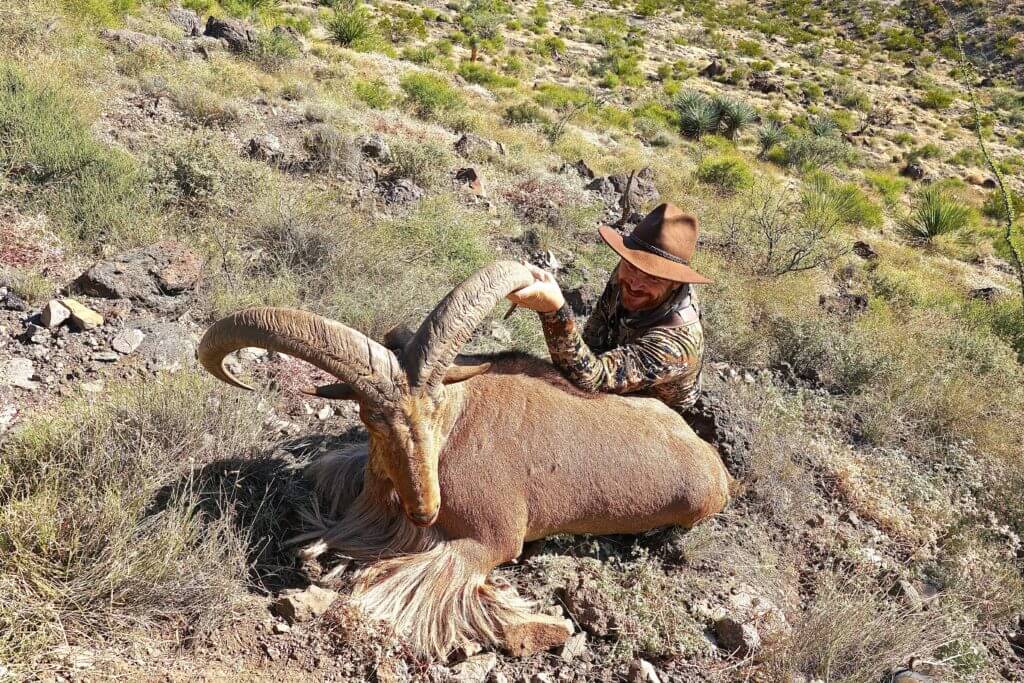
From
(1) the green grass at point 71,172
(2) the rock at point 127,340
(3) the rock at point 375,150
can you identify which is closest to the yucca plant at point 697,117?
(3) the rock at point 375,150

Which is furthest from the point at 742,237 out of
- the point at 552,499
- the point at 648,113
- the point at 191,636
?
the point at 648,113

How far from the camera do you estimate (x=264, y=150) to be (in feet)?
22.4

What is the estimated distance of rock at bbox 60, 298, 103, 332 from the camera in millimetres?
3648

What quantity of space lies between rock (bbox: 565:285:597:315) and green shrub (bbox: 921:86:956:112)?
30203 mm

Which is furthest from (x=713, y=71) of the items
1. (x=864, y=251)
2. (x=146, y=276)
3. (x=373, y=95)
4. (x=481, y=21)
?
(x=146, y=276)

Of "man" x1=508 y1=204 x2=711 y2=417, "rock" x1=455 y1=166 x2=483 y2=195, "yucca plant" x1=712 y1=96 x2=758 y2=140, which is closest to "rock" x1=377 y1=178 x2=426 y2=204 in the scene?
"rock" x1=455 y1=166 x2=483 y2=195

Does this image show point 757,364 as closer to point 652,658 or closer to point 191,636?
point 652,658

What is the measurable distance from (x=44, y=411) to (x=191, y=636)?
1725 mm

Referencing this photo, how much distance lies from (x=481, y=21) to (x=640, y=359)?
24.1m

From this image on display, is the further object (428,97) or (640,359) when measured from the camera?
(428,97)

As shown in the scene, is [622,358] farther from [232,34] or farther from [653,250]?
[232,34]

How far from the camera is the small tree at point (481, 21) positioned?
22.2 m

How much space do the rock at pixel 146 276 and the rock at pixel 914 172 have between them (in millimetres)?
20802

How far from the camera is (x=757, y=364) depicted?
215 inches
